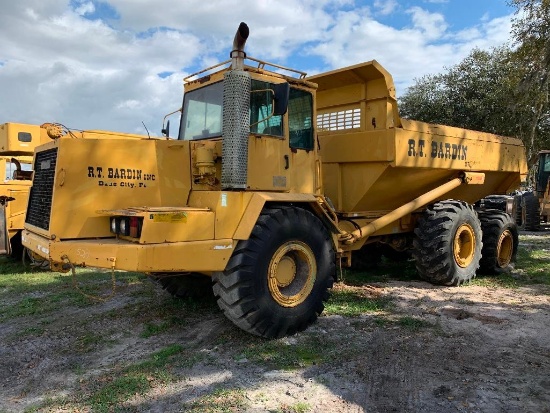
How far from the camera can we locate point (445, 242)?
730 centimetres

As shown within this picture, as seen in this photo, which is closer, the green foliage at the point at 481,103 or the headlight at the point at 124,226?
the headlight at the point at 124,226

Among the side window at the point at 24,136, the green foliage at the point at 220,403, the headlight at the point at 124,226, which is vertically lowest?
the green foliage at the point at 220,403

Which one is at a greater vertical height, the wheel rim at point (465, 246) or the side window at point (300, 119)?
the side window at point (300, 119)

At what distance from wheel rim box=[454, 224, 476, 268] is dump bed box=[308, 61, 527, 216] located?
0.87m

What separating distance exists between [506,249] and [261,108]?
6.05 metres

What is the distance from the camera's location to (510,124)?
23.0 m

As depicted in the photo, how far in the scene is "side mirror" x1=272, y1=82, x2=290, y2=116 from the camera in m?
5.08

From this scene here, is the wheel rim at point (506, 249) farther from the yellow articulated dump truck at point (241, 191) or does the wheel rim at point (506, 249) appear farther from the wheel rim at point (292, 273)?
the wheel rim at point (292, 273)

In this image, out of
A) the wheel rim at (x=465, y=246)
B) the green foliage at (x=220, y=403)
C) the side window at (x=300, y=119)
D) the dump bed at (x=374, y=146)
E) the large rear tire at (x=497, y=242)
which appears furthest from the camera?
the large rear tire at (x=497, y=242)

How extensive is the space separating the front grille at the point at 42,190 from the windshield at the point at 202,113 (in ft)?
5.22

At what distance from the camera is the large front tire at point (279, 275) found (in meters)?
Answer: 4.75

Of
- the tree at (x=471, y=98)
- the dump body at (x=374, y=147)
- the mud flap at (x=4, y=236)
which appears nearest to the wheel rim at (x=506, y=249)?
the dump body at (x=374, y=147)

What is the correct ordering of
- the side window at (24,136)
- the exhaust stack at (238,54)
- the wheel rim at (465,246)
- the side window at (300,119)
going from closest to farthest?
1. the exhaust stack at (238,54)
2. the side window at (300,119)
3. the wheel rim at (465,246)
4. the side window at (24,136)

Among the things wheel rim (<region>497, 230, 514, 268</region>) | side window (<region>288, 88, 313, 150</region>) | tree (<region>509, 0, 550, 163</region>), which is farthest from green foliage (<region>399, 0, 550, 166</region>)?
side window (<region>288, 88, 313, 150</region>)
